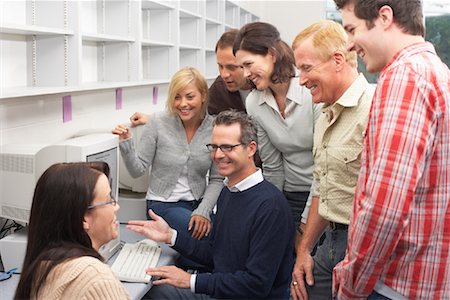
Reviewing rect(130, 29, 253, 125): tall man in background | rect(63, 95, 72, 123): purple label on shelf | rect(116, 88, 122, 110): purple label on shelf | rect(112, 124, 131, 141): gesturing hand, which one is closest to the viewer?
rect(112, 124, 131, 141): gesturing hand

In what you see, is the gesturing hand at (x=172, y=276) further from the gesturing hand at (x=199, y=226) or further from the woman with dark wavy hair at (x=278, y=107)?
the woman with dark wavy hair at (x=278, y=107)

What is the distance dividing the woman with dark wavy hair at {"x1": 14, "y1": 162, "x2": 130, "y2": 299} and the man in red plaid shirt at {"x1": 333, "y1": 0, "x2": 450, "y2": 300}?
1.87ft

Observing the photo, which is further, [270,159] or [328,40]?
[270,159]

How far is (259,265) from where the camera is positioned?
6.18 feet

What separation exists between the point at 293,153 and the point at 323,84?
0.57 m

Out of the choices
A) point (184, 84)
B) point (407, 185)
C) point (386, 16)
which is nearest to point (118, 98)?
point (184, 84)

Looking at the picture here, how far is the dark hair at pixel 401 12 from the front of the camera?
1.15 meters

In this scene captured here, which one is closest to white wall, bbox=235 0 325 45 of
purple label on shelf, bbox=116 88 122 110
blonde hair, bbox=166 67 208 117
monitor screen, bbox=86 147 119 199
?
purple label on shelf, bbox=116 88 122 110

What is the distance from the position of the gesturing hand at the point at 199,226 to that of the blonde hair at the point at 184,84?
0.52 meters

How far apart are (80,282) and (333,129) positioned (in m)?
0.92

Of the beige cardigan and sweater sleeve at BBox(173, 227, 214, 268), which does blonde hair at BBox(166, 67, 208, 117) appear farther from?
the beige cardigan

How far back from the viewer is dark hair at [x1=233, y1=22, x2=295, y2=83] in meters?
2.17

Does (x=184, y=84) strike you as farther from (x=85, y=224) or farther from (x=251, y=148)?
(x=85, y=224)

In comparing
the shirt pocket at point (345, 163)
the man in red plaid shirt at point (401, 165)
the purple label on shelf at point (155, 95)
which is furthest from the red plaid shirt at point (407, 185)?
the purple label on shelf at point (155, 95)
